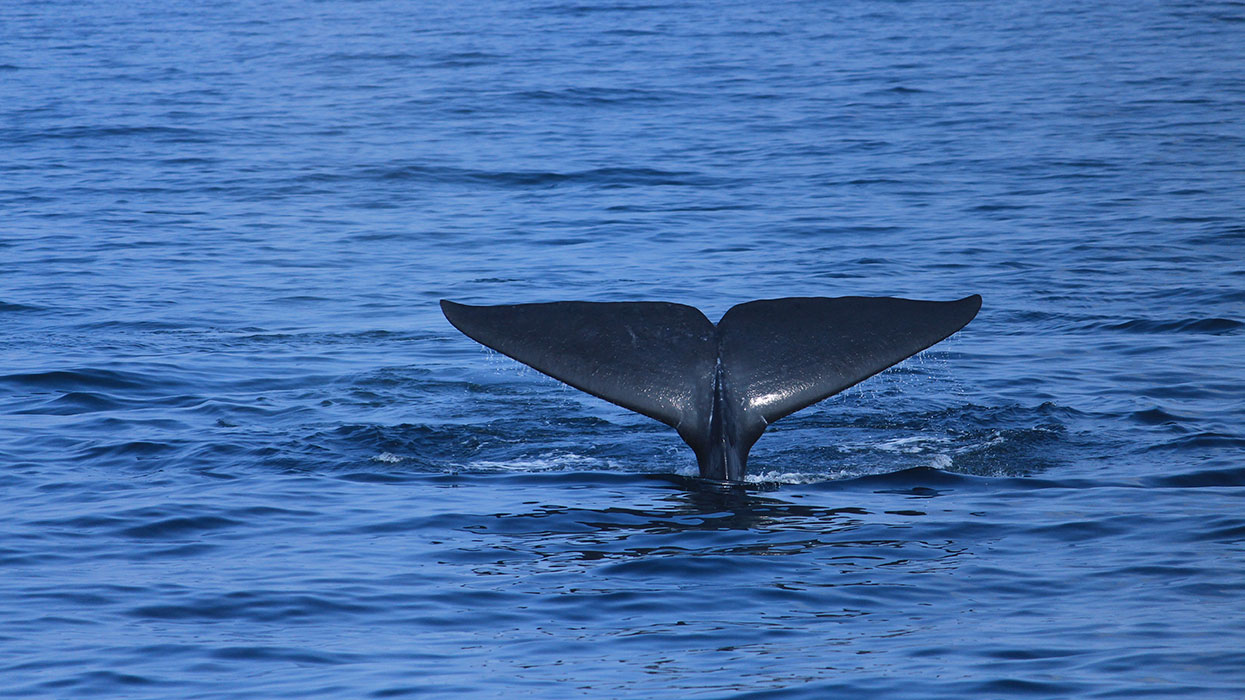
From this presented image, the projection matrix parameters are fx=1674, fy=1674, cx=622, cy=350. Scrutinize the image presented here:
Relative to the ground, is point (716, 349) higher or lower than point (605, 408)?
higher

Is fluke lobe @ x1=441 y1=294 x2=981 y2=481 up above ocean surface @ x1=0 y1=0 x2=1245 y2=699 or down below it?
above

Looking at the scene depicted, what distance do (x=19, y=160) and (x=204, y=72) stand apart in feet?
33.3

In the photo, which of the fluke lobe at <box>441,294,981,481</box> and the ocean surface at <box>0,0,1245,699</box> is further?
the fluke lobe at <box>441,294,981,481</box>

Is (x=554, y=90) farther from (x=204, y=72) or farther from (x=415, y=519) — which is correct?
(x=415, y=519)

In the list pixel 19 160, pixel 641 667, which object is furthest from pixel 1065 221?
pixel 19 160

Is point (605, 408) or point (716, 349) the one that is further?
point (605, 408)

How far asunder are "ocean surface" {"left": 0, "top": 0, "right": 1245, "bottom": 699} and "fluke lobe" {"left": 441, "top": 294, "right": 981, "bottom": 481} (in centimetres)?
53

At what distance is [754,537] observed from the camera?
24.9 feet

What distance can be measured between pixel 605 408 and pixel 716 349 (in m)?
3.19

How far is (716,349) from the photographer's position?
25.9 feet

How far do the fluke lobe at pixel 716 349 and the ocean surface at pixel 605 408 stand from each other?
1.74 feet

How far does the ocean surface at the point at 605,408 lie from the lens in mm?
6348

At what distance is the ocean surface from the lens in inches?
250

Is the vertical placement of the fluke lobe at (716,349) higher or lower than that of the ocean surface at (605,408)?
higher
